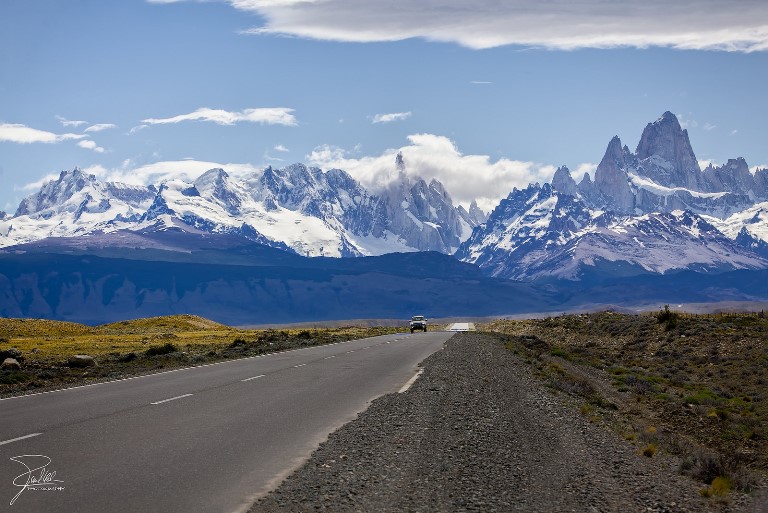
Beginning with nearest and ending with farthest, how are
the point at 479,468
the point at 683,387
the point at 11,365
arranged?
1. the point at 479,468
2. the point at 11,365
3. the point at 683,387

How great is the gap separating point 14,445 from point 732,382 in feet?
106

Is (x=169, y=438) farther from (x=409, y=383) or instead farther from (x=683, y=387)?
(x=683, y=387)

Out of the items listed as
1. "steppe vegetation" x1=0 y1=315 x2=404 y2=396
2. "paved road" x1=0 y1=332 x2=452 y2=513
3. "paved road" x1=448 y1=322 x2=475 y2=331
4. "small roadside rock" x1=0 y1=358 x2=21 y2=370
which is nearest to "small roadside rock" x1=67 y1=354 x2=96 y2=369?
"steppe vegetation" x1=0 y1=315 x2=404 y2=396

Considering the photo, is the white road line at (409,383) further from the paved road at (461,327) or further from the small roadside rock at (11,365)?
the paved road at (461,327)

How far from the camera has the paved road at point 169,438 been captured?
12188 millimetres

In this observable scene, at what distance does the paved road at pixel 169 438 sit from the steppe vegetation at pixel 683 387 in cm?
682

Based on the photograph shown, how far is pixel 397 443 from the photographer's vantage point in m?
16.9

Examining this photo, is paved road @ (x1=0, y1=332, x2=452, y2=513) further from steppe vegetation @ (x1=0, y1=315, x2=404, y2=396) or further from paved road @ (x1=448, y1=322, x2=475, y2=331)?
paved road @ (x1=448, y1=322, x2=475, y2=331)

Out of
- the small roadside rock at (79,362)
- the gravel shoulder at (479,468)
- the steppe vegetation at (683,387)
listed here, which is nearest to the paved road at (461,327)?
the steppe vegetation at (683,387)

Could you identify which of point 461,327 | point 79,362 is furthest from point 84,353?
point 461,327

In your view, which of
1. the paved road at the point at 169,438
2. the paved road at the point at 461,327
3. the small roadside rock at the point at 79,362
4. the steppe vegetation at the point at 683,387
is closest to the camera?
the paved road at the point at 169,438

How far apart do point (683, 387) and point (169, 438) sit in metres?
26.7

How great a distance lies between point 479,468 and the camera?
14672 mm

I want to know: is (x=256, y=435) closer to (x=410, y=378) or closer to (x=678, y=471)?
(x=678, y=471)
